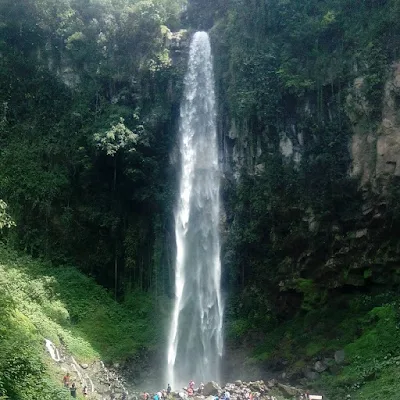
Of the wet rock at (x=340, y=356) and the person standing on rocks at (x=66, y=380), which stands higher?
the person standing on rocks at (x=66, y=380)

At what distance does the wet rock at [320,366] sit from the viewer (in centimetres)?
1780

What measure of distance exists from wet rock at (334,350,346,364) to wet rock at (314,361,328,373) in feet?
1.58

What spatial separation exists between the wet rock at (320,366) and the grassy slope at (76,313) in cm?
669

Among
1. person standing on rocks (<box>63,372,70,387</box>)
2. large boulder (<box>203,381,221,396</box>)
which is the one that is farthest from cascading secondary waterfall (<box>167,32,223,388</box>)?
person standing on rocks (<box>63,372,70,387</box>)

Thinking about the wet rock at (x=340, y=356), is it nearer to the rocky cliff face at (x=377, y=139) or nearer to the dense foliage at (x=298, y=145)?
the dense foliage at (x=298, y=145)

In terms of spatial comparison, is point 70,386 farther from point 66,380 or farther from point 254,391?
point 254,391

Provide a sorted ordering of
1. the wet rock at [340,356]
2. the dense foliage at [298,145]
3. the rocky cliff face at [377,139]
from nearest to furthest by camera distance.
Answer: the wet rock at [340,356]
the rocky cliff face at [377,139]
the dense foliage at [298,145]

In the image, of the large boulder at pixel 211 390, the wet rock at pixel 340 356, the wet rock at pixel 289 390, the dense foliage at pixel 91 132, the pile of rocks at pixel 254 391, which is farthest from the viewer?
the dense foliage at pixel 91 132

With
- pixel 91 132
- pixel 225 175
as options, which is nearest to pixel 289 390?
pixel 225 175

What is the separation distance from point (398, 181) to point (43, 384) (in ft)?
48.8

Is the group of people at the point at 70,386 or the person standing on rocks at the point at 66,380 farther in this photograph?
the person standing on rocks at the point at 66,380

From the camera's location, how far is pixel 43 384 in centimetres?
1262

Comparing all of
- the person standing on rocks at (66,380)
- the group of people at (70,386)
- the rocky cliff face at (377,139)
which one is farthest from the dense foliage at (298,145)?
the person standing on rocks at (66,380)

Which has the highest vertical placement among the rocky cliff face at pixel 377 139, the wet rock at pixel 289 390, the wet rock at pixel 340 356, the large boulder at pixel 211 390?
the rocky cliff face at pixel 377 139
